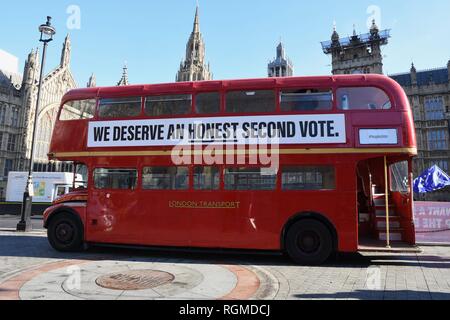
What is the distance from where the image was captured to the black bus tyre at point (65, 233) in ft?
32.9

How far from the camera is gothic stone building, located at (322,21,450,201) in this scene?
138ft

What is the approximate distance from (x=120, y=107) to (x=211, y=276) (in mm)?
5710

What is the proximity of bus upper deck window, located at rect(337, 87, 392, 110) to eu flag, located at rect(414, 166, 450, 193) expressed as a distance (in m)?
13.8

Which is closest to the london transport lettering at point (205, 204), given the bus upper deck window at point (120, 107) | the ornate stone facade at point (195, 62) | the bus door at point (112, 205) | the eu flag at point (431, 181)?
the bus door at point (112, 205)

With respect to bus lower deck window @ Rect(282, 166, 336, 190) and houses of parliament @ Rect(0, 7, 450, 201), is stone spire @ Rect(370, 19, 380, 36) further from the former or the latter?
bus lower deck window @ Rect(282, 166, 336, 190)

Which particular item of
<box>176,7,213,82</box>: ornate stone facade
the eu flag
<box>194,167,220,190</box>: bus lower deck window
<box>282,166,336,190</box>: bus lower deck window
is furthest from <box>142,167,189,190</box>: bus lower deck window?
<box>176,7,213,82</box>: ornate stone facade

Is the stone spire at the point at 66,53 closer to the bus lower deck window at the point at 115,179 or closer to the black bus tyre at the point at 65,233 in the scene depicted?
the black bus tyre at the point at 65,233

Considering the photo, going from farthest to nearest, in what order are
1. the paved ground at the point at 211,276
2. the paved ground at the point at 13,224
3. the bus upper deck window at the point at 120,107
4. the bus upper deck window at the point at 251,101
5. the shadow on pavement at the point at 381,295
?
the paved ground at the point at 13,224, the bus upper deck window at the point at 120,107, the bus upper deck window at the point at 251,101, the paved ground at the point at 211,276, the shadow on pavement at the point at 381,295

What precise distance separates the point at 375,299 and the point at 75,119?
30.5ft

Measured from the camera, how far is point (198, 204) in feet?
29.8

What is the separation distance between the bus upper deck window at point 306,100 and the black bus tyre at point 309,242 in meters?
3.02

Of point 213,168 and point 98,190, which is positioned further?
point 98,190
